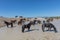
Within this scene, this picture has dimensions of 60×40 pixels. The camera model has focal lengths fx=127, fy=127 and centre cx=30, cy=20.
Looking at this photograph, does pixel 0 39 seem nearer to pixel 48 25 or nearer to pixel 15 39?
pixel 15 39

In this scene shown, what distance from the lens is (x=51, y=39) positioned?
13312 millimetres

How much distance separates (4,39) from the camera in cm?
1480

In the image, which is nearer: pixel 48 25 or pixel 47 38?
pixel 47 38

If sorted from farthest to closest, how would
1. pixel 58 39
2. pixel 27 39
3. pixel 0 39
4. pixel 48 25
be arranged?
pixel 48 25, pixel 0 39, pixel 27 39, pixel 58 39

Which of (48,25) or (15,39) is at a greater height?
(48,25)

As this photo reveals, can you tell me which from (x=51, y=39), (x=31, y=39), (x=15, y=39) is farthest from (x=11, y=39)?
(x=51, y=39)

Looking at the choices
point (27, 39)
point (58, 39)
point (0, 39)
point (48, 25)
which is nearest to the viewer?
point (58, 39)

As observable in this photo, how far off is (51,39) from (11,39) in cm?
455

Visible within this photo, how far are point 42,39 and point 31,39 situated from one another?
120 cm

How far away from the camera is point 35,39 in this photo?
1375cm

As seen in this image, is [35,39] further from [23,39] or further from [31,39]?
[23,39]

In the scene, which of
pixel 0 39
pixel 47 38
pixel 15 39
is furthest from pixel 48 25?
pixel 0 39

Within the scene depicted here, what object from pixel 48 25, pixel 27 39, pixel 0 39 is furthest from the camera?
pixel 48 25

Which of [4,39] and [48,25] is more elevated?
[48,25]
